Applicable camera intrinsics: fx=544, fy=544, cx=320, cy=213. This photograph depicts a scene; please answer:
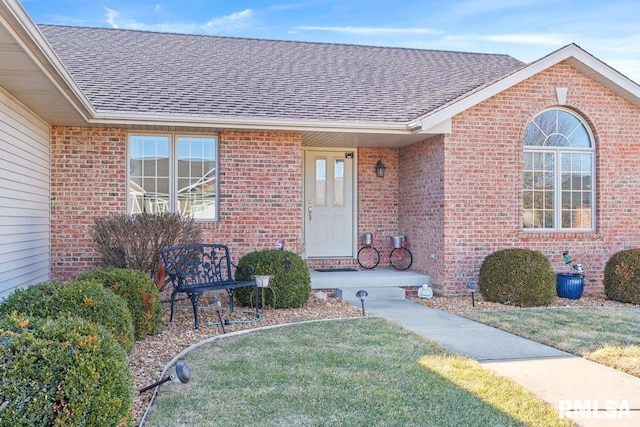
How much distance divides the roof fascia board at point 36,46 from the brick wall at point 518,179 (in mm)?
5980

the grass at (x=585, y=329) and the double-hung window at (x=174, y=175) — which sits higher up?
the double-hung window at (x=174, y=175)

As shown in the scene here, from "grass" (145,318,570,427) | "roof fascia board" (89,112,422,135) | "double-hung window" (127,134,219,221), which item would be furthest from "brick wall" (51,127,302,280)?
"grass" (145,318,570,427)

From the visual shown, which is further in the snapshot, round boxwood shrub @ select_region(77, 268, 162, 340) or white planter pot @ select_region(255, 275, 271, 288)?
white planter pot @ select_region(255, 275, 271, 288)

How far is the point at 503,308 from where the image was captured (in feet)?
27.7

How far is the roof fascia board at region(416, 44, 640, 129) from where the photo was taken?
9.15 m

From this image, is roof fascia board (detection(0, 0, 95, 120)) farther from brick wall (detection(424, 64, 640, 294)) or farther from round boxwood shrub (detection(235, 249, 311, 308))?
brick wall (detection(424, 64, 640, 294))

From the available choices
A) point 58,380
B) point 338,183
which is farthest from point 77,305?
point 338,183

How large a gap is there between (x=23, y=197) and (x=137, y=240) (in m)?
1.67

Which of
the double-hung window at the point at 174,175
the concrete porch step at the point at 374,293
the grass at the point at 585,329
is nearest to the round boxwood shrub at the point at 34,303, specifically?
the double-hung window at the point at 174,175

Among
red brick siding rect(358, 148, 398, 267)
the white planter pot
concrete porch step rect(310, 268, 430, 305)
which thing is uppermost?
red brick siding rect(358, 148, 398, 267)

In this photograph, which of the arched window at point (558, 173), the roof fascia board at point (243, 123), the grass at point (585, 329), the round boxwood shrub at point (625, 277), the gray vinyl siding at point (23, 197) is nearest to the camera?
the grass at point (585, 329)

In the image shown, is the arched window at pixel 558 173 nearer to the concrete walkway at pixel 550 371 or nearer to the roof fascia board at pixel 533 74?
the roof fascia board at pixel 533 74

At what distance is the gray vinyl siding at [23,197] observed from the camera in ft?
21.9

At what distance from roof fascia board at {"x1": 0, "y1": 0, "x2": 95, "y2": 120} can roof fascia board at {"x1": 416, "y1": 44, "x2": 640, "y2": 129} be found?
541 cm
